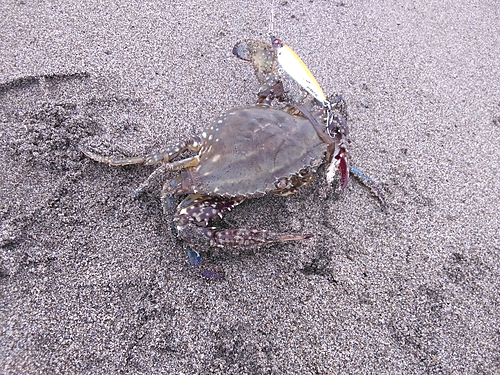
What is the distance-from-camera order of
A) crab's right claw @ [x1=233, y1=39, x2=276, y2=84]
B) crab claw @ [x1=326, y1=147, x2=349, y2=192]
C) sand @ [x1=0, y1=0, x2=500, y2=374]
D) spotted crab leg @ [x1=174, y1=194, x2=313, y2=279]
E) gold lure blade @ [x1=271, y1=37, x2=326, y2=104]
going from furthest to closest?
crab's right claw @ [x1=233, y1=39, x2=276, y2=84] < gold lure blade @ [x1=271, y1=37, x2=326, y2=104] < crab claw @ [x1=326, y1=147, x2=349, y2=192] < spotted crab leg @ [x1=174, y1=194, x2=313, y2=279] < sand @ [x1=0, y1=0, x2=500, y2=374]

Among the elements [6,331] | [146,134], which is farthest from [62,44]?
[6,331]

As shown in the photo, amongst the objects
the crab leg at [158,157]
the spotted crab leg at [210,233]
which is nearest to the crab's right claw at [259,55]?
the crab leg at [158,157]

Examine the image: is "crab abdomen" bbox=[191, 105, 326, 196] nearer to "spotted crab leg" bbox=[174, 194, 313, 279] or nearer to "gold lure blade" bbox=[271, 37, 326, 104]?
"spotted crab leg" bbox=[174, 194, 313, 279]

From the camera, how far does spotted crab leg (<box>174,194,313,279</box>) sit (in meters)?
1.78

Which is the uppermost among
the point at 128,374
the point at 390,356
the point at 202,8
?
the point at 202,8

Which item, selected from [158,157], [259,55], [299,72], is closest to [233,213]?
[158,157]

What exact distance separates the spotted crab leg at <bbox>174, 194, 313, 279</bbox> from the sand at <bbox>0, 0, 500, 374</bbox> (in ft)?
0.37

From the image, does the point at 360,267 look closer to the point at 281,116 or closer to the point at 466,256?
the point at 466,256

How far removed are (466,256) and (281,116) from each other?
1.24 m

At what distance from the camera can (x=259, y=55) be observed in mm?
2492

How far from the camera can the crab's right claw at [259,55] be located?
2.46 meters

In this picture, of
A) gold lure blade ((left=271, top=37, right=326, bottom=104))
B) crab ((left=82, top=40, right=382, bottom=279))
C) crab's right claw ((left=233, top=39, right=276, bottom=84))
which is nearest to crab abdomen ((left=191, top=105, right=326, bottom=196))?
crab ((left=82, top=40, right=382, bottom=279))

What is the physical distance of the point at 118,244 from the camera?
75.6 inches

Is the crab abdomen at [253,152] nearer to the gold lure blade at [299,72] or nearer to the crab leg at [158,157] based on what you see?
the crab leg at [158,157]
